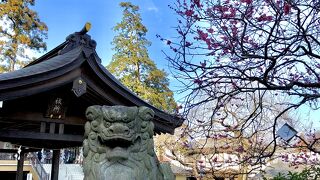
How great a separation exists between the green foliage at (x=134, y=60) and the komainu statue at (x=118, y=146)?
15.4 metres

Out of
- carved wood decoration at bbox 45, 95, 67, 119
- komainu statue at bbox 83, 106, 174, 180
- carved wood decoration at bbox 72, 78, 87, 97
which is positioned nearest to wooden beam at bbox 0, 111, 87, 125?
carved wood decoration at bbox 45, 95, 67, 119

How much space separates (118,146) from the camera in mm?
3076

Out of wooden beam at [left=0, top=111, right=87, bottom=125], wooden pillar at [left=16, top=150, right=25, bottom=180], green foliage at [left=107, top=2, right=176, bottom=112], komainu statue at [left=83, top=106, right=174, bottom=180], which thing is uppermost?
green foliage at [left=107, top=2, right=176, bottom=112]

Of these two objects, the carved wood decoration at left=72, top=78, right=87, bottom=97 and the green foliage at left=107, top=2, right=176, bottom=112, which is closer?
the carved wood decoration at left=72, top=78, right=87, bottom=97

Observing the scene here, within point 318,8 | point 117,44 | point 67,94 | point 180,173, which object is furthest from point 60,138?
point 180,173

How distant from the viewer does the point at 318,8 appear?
4461 mm

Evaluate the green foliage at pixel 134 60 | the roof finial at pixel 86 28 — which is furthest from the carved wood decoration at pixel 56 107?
the green foliage at pixel 134 60

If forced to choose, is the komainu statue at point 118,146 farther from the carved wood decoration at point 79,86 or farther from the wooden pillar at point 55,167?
the wooden pillar at point 55,167

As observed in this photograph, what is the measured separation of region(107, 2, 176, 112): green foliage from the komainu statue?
15.4m

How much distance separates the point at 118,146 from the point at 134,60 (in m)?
15.9

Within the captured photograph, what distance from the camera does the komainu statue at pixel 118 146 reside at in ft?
9.91

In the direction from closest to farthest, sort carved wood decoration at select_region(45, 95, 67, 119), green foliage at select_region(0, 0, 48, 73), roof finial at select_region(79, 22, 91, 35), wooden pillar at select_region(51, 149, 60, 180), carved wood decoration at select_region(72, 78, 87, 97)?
carved wood decoration at select_region(72, 78, 87, 97)
carved wood decoration at select_region(45, 95, 67, 119)
roof finial at select_region(79, 22, 91, 35)
wooden pillar at select_region(51, 149, 60, 180)
green foliage at select_region(0, 0, 48, 73)

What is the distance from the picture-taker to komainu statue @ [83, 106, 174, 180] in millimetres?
3020

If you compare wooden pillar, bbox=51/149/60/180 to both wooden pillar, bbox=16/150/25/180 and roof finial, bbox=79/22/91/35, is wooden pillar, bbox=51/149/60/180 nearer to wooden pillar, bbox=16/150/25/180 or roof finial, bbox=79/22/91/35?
wooden pillar, bbox=16/150/25/180
